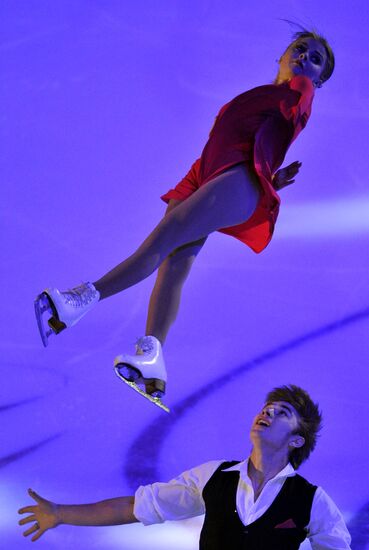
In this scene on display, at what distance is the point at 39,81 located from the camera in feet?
14.7

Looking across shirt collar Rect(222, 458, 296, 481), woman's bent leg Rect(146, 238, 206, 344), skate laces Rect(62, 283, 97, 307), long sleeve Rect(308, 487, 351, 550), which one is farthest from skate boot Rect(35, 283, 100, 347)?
long sleeve Rect(308, 487, 351, 550)

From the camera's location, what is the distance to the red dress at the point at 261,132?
3314 mm

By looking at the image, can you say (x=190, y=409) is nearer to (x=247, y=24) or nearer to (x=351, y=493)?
(x=351, y=493)

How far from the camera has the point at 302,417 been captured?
3387 mm

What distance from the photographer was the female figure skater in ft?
10.1

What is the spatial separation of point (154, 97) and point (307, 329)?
1287mm

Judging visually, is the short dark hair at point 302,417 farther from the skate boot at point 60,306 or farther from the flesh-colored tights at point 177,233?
the skate boot at point 60,306

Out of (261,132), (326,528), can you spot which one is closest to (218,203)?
(261,132)

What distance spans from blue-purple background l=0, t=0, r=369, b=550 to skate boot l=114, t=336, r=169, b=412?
85 centimetres

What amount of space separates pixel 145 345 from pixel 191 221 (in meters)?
0.44

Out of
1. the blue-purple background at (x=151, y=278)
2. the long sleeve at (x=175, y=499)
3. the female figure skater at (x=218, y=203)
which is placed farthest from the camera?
the blue-purple background at (x=151, y=278)

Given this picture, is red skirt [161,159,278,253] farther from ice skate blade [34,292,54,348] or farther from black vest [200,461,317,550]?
black vest [200,461,317,550]

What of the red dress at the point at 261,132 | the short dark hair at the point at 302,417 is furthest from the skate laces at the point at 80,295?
the short dark hair at the point at 302,417

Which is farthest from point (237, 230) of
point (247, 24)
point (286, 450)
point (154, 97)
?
point (247, 24)
